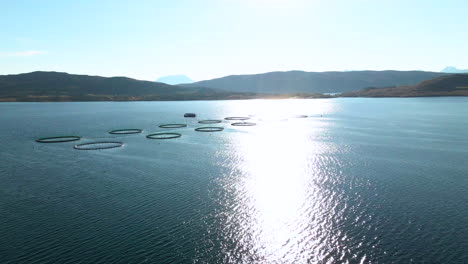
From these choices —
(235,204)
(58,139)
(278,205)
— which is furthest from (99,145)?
(278,205)

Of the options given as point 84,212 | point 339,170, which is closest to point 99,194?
point 84,212

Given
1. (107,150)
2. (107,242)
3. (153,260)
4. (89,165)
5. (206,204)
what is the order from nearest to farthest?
1. (153,260)
2. (107,242)
3. (206,204)
4. (89,165)
5. (107,150)

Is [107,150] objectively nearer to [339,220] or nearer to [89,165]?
[89,165]

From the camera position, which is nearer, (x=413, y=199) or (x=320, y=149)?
(x=413, y=199)

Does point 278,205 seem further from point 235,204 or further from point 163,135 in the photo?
point 163,135

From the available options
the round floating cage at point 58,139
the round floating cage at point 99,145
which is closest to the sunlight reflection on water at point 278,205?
the round floating cage at point 99,145

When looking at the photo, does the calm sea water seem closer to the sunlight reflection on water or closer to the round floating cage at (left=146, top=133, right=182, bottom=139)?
the sunlight reflection on water

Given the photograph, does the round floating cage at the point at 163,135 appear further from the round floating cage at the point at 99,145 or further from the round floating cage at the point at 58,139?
the round floating cage at the point at 58,139
